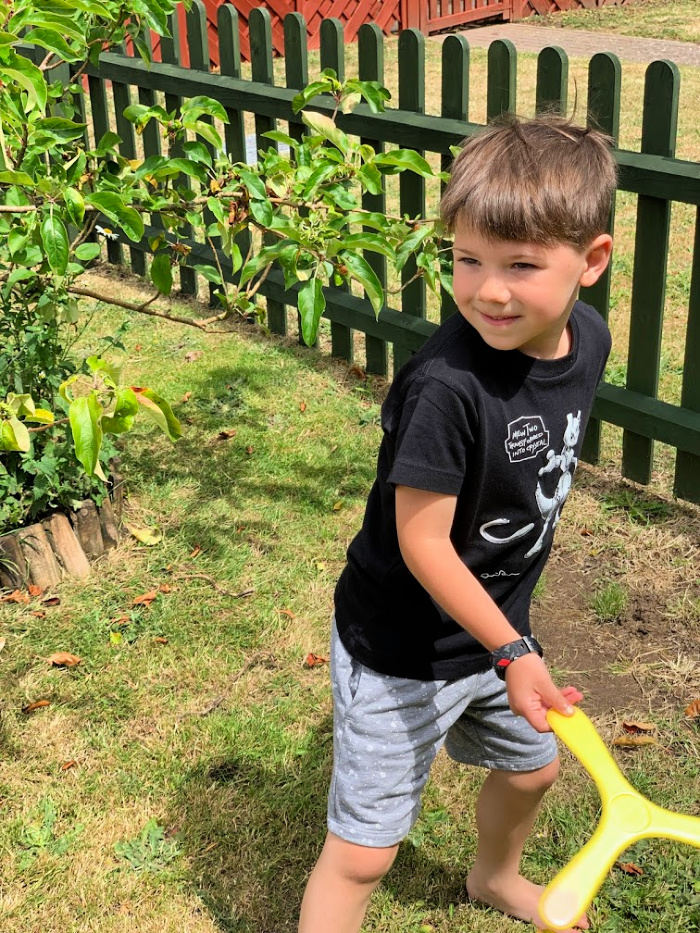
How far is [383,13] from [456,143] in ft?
34.6

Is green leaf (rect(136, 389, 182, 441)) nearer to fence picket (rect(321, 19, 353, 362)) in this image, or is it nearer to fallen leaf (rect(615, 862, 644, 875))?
fallen leaf (rect(615, 862, 644, 875))

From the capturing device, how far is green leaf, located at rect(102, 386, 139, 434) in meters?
2.26

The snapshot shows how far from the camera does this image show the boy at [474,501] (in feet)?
5.15

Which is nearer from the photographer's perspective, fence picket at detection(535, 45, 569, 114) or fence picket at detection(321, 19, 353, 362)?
fence picket at detection(535, 45, 569, 114)

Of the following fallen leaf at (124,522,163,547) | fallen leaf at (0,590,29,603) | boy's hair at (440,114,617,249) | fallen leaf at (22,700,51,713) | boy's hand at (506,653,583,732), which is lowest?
fallen leaf at (22,700,51,713)

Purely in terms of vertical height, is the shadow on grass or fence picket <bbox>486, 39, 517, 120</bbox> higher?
fence picket <bbox>486, 39, 517, 120</bbox>

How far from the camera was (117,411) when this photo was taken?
7.49 ft

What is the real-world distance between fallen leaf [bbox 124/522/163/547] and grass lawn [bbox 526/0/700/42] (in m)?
12.3

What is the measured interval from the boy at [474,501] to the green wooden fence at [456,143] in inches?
54.1

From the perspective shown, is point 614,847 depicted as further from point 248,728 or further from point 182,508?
point 182,508

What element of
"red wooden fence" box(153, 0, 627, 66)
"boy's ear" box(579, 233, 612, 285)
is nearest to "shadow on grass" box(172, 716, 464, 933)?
"boy's ear" box(579, 233, 612, 285)

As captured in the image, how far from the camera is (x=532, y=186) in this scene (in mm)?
1553

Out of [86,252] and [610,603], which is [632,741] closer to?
[610,603]

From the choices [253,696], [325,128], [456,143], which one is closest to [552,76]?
[456,143]
